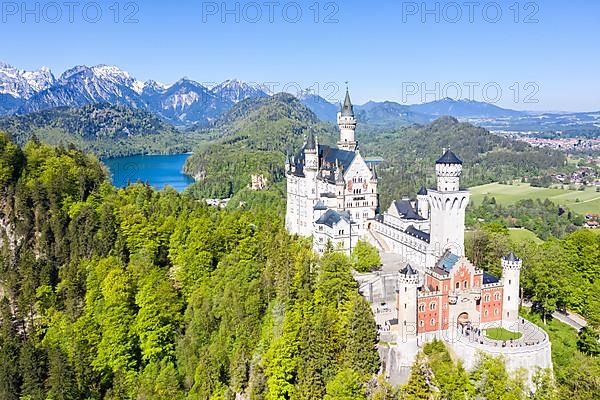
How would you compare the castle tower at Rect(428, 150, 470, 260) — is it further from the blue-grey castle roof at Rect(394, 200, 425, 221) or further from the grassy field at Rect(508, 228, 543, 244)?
the grassy field at Rect(508, 228, 543, 244)

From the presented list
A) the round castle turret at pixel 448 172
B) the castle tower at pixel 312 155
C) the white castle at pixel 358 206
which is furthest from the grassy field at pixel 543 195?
the round castle turret at pixel 448 172

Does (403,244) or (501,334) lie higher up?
(403,244)

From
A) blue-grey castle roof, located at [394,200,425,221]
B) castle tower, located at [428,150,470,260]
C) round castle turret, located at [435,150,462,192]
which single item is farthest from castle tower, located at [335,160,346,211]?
round castle turret, located at [435,150,462,192]

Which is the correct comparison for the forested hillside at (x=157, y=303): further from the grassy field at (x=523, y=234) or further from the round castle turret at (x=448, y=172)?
the grassy field at (x=523, y=234)

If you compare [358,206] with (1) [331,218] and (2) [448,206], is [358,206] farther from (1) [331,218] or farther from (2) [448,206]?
(2) [448,206]

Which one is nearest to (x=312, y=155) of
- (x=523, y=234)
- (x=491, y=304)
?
(x=491, y=304)

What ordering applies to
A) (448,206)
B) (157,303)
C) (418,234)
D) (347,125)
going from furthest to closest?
(347,125) < (418,234) < (157,303) < (448,206)
